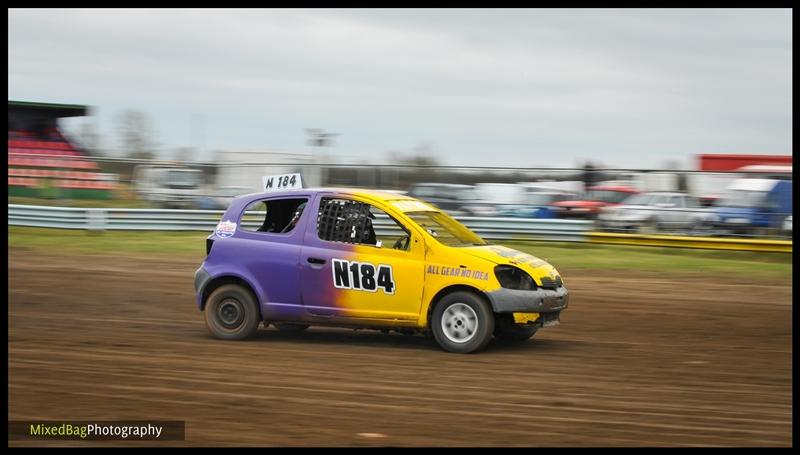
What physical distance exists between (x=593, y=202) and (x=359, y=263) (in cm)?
1366

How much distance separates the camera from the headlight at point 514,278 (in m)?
9.36

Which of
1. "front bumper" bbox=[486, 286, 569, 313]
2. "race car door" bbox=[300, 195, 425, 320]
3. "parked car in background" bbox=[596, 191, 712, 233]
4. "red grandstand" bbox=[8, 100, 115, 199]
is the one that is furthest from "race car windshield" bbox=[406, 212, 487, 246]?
"red grandstand" bbox=[8, 100, 115, 199]

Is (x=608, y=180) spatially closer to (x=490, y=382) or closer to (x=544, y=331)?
(x=544, y=331)

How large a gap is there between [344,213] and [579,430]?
4119 mm

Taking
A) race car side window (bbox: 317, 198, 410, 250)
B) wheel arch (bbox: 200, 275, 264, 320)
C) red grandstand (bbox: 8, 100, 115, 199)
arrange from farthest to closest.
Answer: red grandstand (bbox: 8, 100, 115, 199) < wheel arch (bbox: 200, 275, 264, 320) < race car side window (bbox: 317, 198, 410, 250)

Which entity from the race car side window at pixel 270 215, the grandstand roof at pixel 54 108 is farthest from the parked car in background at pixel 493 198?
the grandstand roof at pixel 54 108

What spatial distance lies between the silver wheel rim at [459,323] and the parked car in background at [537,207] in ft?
44.1

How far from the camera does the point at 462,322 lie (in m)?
9.41

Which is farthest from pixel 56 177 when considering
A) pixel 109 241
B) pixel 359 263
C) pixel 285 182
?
pixel 359 263

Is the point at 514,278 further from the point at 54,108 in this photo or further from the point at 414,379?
the point at 54,108

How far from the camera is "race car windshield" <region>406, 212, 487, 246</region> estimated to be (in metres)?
9.80

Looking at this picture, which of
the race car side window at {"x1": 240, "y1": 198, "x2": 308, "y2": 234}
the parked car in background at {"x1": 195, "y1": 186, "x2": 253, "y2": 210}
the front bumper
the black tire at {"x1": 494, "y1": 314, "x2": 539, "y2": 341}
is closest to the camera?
the front bumper

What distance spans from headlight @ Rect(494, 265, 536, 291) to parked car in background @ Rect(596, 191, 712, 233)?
13005 millimetres

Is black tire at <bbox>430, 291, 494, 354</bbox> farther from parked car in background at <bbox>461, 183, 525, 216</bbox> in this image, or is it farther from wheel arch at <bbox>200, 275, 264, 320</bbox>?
parked car in background at <bbox>461, 183, 525, 216</bbox>
